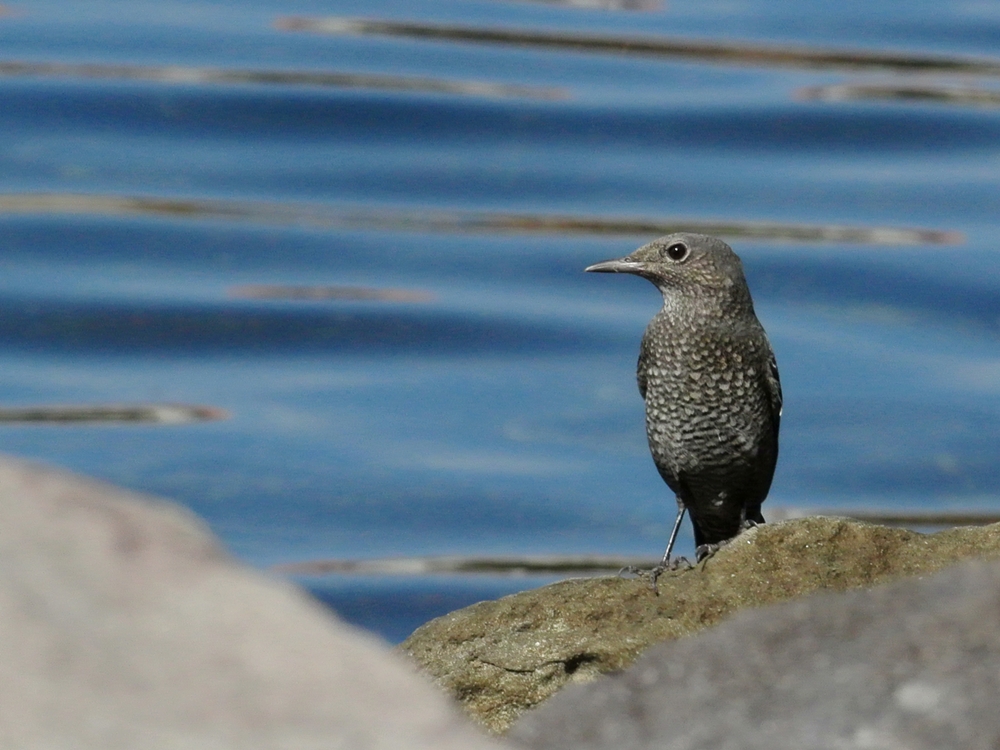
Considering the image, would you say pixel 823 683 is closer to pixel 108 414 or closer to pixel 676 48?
pixel 108 414

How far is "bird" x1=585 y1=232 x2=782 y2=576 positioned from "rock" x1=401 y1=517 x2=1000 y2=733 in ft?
3.71

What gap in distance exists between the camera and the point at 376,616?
32.0 ft

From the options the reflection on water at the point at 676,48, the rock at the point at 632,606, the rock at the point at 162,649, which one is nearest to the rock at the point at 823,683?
the rock at the point at 162,649

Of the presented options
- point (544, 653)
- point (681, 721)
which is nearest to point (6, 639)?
point (681, 721)

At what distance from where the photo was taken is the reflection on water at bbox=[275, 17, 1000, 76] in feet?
56.0

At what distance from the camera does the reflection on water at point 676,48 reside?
17.1 meters

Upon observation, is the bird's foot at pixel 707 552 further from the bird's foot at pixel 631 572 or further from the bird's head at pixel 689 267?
the bird's head at pixel 689 267

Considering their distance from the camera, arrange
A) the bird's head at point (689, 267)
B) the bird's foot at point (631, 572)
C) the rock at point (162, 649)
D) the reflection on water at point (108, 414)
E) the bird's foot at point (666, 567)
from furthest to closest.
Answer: the reflection on water at point (108, 414)
the bird's head at point (689, 267)
the bird's foot at point (631, 572)
the bird's foot at point (666, 567)
the rock at point (162, 649)

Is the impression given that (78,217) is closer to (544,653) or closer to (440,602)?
(440,602)

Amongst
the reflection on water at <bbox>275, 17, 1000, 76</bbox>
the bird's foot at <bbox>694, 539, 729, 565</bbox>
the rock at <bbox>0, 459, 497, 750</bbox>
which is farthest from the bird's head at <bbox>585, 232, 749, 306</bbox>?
the reflection on water at <bbox>275, 17, 1000, 76</bbox>

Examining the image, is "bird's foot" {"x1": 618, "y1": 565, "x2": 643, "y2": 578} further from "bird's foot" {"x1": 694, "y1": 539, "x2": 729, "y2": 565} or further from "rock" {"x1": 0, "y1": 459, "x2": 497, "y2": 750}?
"rock" {"x1": 0, "y1": 459, "x2": 497, "y2": 750}

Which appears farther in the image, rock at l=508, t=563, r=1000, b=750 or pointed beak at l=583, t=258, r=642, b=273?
pointed beak at l=583, t=258, r=642, b=273

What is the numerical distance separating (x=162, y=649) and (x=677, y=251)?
378cm

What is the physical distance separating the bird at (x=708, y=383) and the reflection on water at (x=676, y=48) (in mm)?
11353
